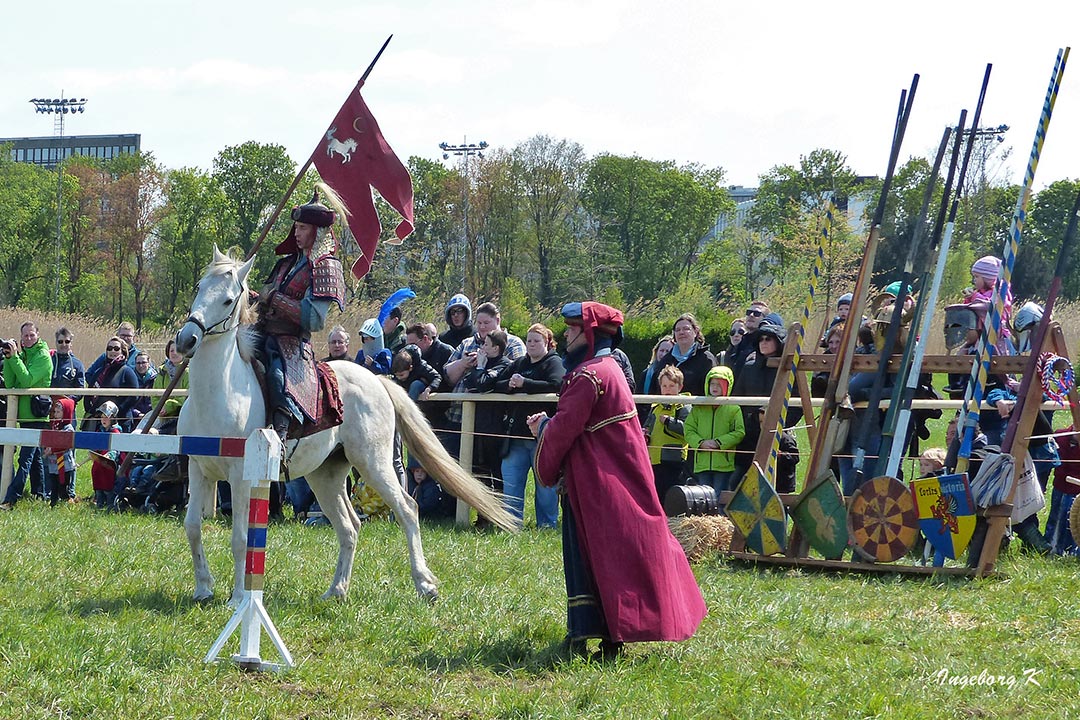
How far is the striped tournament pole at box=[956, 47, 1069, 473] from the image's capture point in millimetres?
8359

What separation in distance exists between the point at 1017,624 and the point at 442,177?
5336cm

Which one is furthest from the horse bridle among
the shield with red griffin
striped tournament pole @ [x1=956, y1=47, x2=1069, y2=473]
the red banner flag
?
striped tournament pole @ [x1=956, y1=47, x2=1069, y2=473]

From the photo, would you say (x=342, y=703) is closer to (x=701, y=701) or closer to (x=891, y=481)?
(x=701, y=701)

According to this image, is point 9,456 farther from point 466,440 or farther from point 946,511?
point 946,511

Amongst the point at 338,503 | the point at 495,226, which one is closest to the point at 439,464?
the point at 338,503

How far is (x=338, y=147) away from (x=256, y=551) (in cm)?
347

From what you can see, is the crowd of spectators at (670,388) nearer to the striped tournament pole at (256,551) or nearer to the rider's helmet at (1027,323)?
the rider's helmet at (1027,323)

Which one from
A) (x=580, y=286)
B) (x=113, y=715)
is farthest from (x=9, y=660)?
(x=580, y=286)

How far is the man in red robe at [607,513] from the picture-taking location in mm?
5742

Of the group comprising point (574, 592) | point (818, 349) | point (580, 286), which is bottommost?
point (580, 286)

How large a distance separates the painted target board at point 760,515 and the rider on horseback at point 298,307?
3.04 meters

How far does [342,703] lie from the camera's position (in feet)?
16.5

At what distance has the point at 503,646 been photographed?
604 cm

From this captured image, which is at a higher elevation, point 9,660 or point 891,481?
point 891,481
